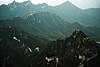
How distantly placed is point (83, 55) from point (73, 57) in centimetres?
1274

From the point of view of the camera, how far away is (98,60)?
11644cm

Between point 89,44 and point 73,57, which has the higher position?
point 89,44

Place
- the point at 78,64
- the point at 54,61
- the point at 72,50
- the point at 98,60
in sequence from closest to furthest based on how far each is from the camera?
the point at 54,61, the point at 78,64, the point at 98,60, the point at 72,50

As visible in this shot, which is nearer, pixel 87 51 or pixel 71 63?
pixel 71 63

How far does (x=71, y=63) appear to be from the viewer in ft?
352

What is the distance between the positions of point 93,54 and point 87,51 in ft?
29.9

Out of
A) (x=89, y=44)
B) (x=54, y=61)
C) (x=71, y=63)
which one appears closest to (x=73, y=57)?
(x=71, y=63)

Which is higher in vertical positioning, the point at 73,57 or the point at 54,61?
the point at 54,61

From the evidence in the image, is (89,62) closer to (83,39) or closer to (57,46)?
(83,39)

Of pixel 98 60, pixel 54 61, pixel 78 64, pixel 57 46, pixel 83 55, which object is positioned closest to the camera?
pixel 54 61

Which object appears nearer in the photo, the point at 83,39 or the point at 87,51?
the point at 87,51

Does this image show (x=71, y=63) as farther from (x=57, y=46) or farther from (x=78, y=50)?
(x=57, y=46)

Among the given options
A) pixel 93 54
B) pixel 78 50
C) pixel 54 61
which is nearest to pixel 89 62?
pixel 93 54

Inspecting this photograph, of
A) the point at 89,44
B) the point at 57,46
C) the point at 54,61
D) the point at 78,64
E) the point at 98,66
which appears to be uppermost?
the point at 54,61
